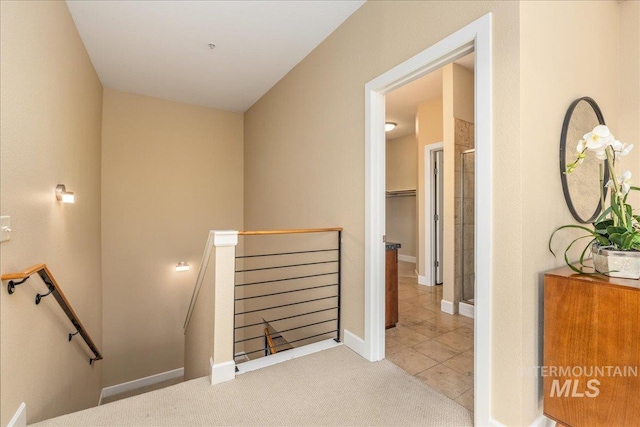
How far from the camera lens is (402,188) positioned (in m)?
6.87

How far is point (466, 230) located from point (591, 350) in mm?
2267

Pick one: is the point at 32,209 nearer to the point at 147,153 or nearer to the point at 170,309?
the point at 147,153

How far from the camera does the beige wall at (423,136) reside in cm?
451

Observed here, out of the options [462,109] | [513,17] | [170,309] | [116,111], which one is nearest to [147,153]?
[116,111]

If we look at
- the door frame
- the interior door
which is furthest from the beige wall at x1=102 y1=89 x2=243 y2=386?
the door frame

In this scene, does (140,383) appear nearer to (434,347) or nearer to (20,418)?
(20,418)

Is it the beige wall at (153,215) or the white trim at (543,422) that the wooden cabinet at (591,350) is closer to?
the white trim at (543,422)

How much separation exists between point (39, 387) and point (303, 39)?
3316 millimetres

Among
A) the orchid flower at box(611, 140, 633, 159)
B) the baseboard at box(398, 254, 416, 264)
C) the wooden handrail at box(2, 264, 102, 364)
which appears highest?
the orchid flower at box(611, 140, 633, 159)

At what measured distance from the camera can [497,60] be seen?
154cm

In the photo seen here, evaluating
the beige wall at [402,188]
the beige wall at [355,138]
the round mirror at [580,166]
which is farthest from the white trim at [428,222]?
the round mirror at [580,166]

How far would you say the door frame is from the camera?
158cm

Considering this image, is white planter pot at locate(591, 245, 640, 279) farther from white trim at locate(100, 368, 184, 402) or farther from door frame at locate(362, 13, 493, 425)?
white trim at locate(100, 368, 184, 402)

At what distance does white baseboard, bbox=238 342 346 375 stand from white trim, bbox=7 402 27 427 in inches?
44.4
